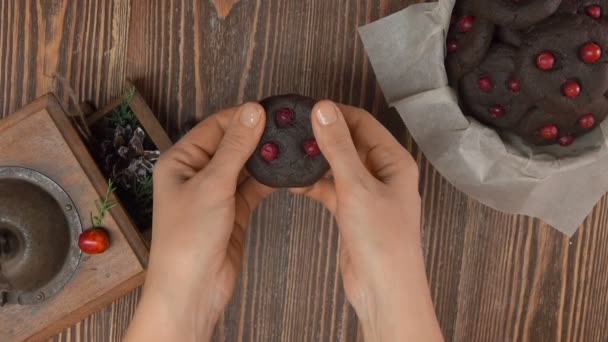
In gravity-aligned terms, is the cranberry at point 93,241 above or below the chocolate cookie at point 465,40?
below

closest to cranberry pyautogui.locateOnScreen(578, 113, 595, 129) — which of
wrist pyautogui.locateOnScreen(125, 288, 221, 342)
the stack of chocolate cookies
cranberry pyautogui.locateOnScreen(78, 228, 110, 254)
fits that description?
the stack of chocolate cookies

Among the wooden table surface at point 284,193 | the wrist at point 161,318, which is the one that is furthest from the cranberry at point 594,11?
the wrist at point 161,318

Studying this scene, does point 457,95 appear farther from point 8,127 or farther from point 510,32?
point 8,127

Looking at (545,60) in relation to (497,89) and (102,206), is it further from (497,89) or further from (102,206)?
(102,206)

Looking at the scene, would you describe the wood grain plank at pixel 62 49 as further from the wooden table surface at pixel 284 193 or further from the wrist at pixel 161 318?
the wrist at pixel 161 318

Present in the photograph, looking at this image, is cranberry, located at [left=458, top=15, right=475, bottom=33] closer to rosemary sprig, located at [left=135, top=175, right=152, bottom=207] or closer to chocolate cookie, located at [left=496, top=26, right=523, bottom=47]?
chocolate cookie, located at [left=496, top=26, right=523, bottom=47]

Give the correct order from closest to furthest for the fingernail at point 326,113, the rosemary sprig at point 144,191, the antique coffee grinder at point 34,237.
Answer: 1. the fingernail at point 326,113
2. the antique coffee grinder at point 34,237
3. the rosemary sprig at point 144,191

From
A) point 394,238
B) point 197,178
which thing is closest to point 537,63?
point 394,238
